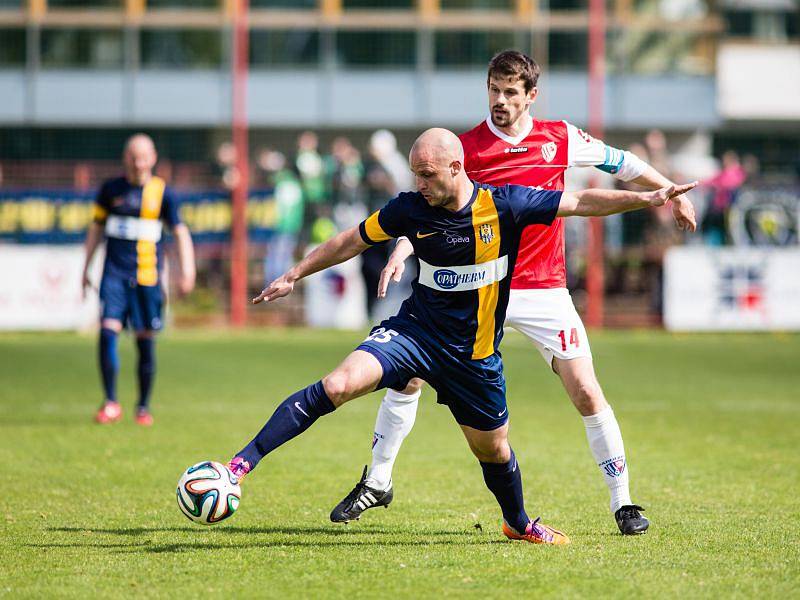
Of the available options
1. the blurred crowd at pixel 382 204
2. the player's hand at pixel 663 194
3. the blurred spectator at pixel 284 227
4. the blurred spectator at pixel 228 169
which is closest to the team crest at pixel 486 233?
the player's hand at pixel 663 194

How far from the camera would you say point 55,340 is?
65.0 ft

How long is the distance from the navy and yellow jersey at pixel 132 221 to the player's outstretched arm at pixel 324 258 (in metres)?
5.70

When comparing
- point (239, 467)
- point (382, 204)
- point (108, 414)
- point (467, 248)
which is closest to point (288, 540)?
point (239, 467)

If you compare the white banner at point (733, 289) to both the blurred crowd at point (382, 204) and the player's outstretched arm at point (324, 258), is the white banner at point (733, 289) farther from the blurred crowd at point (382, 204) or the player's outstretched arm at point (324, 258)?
the player's outstretched arm at point (324, 258)

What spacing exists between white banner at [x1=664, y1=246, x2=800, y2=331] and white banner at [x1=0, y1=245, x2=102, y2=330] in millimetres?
8921

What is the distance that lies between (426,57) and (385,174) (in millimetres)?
8991

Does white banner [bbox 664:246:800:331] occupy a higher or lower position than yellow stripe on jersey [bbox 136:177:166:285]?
lower

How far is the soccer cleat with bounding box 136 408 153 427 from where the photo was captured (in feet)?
36.9

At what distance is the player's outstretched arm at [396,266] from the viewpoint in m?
6.33

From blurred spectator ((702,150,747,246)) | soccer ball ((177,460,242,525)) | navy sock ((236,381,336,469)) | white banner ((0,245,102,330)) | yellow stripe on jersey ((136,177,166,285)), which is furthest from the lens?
blurred spectator ((702,150,747,246))

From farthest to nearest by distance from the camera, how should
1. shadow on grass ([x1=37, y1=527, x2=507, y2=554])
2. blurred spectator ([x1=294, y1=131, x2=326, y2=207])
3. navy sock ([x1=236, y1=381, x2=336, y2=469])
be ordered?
blurred spectator ([x1=294, y1=131, x2=326, y2=207]), shadow on grass ([x1=37, y1=527, x2=507, y2=554]), navy sock ([x1=236, y1=381, x2=336, y2=469])

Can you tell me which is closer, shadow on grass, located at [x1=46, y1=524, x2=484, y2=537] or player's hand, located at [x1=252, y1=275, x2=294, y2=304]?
player's hand, located at [x1=252, y1=275, x2=294, y2=304]

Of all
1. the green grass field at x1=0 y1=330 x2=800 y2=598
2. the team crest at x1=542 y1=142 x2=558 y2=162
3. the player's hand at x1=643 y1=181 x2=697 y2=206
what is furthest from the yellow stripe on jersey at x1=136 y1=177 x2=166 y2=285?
the player's hand at x1=643 y1=181 x2=697 y2=206

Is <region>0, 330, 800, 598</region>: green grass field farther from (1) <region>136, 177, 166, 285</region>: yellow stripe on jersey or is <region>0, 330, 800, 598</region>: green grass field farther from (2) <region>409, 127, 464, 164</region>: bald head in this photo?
(2) <region>409, 127, 464, 164</region>: bald head
